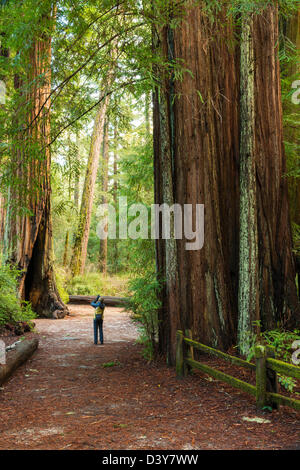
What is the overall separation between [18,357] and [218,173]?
509cm

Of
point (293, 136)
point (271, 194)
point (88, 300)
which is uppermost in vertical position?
point (293, 136)

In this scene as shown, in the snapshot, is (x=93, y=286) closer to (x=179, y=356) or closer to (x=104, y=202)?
(x=104, y=202)

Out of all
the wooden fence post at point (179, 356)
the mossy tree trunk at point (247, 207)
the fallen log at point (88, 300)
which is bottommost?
the fallen log at point (88, 300)

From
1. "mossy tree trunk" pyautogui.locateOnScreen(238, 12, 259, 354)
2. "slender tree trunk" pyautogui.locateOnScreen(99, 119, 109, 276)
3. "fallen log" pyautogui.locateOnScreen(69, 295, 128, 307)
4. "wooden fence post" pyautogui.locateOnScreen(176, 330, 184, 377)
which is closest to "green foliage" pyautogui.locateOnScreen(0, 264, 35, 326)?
"wooden fence post" pyautogui.locateOnScreen(176, 330, 184, 377)

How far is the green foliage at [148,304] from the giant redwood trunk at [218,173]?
0.64 feet

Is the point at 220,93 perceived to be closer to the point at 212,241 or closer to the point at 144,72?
the point at 144,72

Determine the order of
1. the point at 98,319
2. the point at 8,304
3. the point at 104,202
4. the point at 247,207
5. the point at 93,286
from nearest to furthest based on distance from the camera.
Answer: the point at 247,207 < the point at 98,319 < the point at 8,304 < the point at 93,286 < the point at 104,202

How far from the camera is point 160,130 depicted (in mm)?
7270

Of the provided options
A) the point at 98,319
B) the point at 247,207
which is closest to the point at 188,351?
the point at 247,207

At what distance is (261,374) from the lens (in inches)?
184

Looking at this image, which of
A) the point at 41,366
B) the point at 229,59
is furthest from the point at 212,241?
the point at 41,366

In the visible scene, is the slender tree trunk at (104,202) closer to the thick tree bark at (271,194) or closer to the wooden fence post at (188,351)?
the thick tree bark at (271,194)

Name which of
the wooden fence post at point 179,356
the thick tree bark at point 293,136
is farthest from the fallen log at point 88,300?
the wooden fence post at point 179,356

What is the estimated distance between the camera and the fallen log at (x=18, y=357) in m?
6.64
